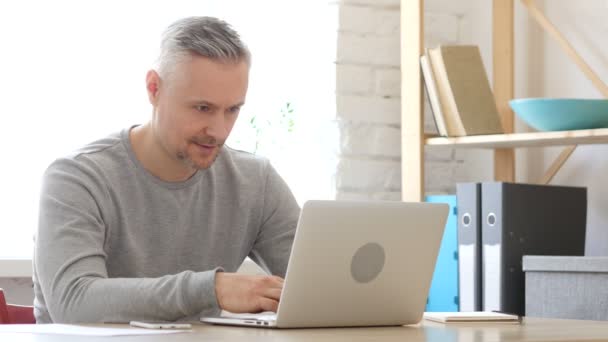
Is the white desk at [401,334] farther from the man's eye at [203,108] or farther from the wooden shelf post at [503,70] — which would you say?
the wooden shelf post at [503,70]

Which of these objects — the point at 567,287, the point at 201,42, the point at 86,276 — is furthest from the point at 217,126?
the point at 567,287

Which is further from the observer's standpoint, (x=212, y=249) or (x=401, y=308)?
(x=212, y=249)

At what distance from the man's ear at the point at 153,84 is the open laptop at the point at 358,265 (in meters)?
0.55

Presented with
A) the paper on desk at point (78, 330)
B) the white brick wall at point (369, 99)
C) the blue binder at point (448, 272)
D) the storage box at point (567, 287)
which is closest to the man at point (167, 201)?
the paper on desk at point (78, 330)

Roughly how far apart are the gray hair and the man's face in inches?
0.5

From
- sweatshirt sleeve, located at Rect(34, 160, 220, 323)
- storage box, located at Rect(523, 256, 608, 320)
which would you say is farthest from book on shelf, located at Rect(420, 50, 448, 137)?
sweatshirt sleeve, located at Rect(34, 160, 220, 323)

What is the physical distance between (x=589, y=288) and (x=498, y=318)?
585 mm

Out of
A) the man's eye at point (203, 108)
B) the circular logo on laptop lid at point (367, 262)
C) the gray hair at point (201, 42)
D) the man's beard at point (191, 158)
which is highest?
the gray hair at point (201, 42)

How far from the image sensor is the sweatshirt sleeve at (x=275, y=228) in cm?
210

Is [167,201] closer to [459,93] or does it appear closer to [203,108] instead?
[203,108]

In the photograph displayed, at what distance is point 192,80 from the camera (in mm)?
1904

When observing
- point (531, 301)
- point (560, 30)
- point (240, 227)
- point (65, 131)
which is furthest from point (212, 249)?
point (560, 30)

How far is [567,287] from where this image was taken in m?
2.30

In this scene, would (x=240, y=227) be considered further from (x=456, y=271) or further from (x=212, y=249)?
(x=456, y=271)
